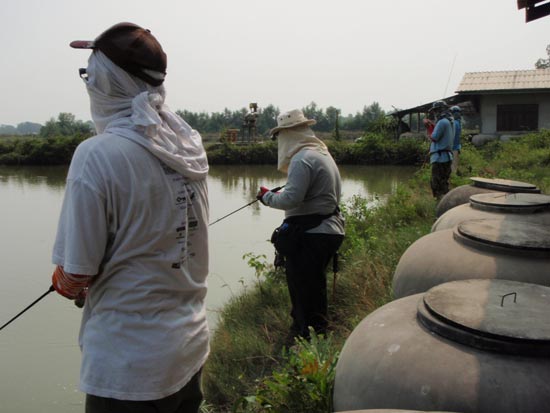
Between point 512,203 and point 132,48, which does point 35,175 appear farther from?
point 132,48

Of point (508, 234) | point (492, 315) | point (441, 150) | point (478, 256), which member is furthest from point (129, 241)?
point (441, 150)

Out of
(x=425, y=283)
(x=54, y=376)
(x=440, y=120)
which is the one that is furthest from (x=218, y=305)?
(x=440, y=120)

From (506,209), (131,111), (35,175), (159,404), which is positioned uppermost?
(131,111)

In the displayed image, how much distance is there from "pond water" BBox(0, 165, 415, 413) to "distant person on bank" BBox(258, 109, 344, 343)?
1.64m

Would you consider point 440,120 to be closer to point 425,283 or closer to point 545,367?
point 425,283

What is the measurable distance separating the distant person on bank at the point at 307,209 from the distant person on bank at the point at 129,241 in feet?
6.50

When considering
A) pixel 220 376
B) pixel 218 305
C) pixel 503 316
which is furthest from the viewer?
pixel 218 305

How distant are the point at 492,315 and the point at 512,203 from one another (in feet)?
6.91

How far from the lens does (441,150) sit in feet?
26.3

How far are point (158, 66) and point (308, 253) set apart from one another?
2310 mm

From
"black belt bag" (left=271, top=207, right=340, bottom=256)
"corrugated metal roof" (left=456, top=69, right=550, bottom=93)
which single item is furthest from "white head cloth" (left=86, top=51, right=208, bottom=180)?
"corrugated metal roof" (left=456, top=69, right=550, bottom=93)

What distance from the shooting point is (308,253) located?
384cm

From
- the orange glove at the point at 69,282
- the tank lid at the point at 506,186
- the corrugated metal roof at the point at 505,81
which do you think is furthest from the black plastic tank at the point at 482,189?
the corrugated metal roof at the point at 505,81

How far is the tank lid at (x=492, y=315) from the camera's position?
170 cm
